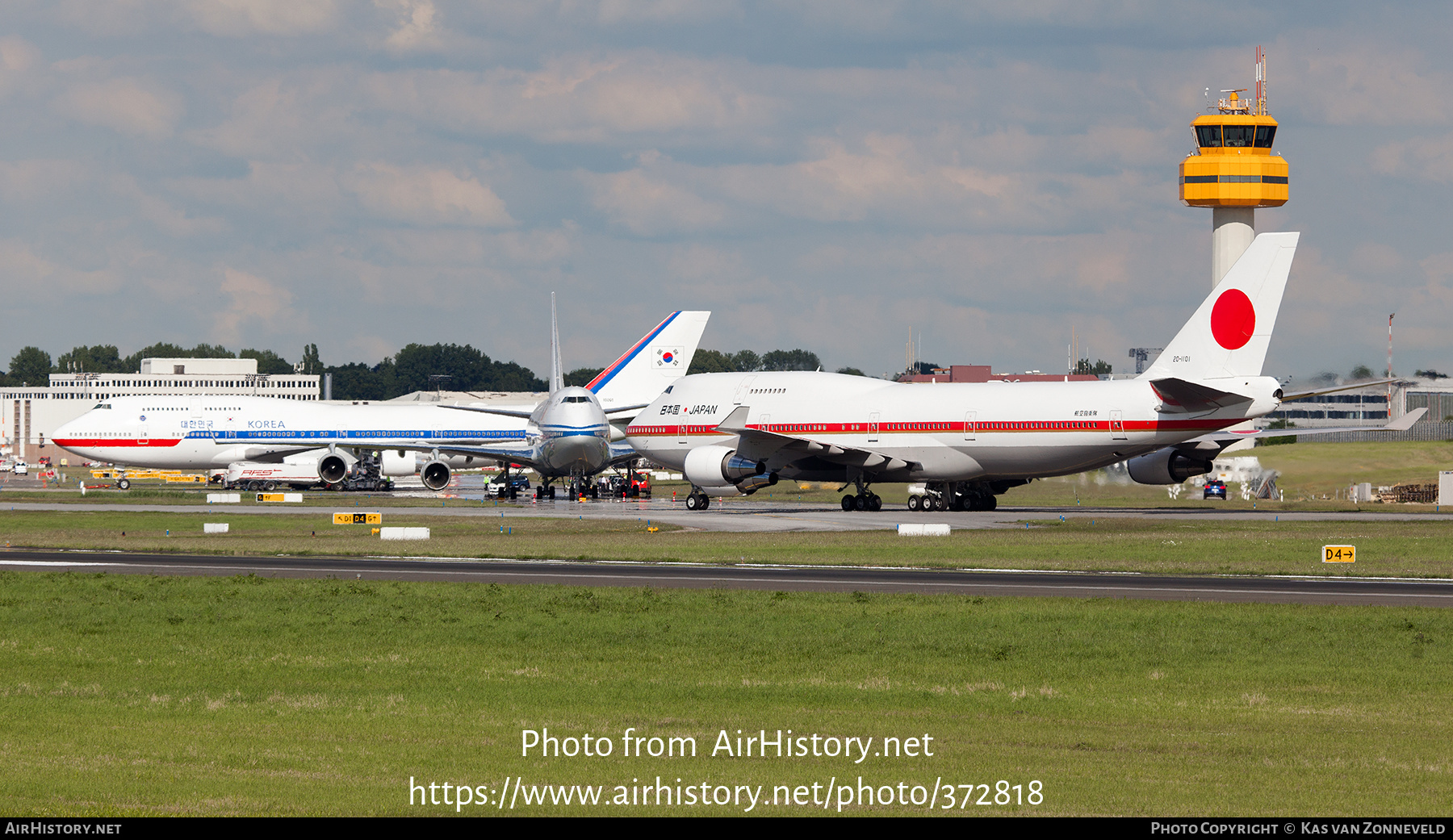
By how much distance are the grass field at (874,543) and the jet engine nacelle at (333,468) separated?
3501 cm

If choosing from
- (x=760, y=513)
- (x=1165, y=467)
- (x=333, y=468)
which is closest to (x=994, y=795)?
(x=760, y=513)

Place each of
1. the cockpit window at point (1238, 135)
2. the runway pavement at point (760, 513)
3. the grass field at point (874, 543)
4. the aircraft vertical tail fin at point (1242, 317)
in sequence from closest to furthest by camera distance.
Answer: the grass field at point (874, 543), the runway pavement at point (760, 513), the aircraft vertical tail fin at point (1242, 317), the cockpit window at point (1238, 135)

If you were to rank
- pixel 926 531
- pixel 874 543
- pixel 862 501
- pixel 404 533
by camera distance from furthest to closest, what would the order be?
pixel 862 501 → pixel 404 533 → pixel 926 531 → pixel 874 543

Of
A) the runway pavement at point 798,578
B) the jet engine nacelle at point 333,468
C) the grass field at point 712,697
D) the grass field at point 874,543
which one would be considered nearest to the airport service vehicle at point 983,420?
the grass field at point 874,543

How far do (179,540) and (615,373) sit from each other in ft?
155

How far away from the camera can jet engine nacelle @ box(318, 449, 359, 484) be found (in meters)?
89.5

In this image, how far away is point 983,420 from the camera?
57.2m

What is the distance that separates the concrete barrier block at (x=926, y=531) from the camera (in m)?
43.6

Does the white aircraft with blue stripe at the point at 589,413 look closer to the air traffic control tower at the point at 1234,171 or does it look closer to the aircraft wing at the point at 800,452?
the aircraft wing at the point at 800,452

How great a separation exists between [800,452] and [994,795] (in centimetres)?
4944

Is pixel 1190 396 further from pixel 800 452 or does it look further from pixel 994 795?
pixel 994 795

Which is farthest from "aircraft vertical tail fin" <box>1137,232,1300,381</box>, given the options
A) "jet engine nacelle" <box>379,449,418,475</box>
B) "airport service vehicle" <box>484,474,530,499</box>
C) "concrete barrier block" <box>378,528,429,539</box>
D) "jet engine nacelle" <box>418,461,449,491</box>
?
"jet engine nacelle" <box>379,449,418,475</box>

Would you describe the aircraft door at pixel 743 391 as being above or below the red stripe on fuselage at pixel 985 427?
above
